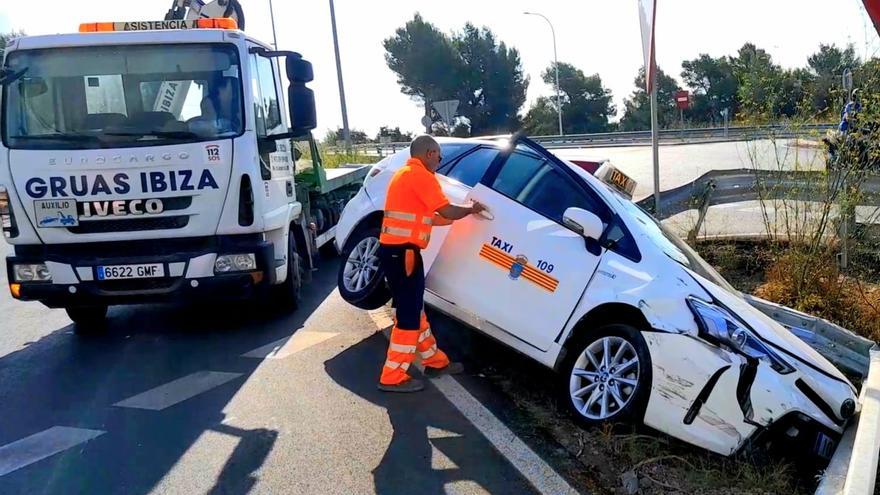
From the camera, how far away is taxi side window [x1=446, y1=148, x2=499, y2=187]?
6133 millimetres

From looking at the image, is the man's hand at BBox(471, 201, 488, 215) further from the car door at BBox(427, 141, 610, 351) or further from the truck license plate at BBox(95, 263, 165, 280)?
the truck license plate at BBox(95, 263, 165, 280)

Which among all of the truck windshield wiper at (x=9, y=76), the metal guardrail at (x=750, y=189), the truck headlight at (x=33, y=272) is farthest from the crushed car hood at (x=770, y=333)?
the truck windshield wiper at (x=9, y=76)

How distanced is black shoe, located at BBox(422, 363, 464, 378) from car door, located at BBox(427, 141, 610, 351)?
0.49m

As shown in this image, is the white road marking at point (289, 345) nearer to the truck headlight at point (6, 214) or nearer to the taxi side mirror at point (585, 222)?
the truck headlight at point (6, 214)

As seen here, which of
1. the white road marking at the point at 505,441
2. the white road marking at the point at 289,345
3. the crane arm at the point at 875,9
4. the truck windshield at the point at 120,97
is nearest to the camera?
the crane arm at the point at 875,9

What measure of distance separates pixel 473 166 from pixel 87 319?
4052mm

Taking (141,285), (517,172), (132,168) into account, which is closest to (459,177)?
(517,172)

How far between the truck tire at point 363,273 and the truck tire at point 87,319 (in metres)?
2.49

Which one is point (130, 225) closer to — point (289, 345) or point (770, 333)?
point (289, 345)

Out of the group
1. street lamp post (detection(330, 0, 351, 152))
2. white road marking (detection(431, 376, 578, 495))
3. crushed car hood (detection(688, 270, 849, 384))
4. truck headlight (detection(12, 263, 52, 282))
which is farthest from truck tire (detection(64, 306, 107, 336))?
street lamp post (detection(330, 0, 351, 152))

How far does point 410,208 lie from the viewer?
17.7ft

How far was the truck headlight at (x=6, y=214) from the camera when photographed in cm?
637

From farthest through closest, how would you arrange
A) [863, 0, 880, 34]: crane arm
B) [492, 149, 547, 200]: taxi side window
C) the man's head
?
[492, 149, 547, 200]: taxi side window, the man's head, [863, 0, 880, 34]: crane arm

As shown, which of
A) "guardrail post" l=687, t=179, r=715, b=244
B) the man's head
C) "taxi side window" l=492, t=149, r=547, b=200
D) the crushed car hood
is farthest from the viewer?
"guardrail post" l=687, t=179, r=715, b=244
